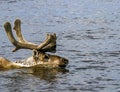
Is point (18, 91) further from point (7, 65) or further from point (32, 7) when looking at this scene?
point (32, 7)

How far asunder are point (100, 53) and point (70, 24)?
10.2 metres

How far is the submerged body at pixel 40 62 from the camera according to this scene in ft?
57.4

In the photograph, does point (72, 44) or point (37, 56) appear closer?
point (37, 56)

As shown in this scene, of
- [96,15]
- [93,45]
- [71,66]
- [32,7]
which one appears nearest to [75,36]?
[93,45]

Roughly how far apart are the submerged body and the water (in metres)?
0.26

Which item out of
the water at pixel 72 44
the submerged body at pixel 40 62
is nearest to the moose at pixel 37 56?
the submerged body at pixel 40 62

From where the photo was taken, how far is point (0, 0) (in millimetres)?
48531

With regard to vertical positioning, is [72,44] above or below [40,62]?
above

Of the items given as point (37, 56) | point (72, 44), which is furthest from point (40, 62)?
point (72, 44)

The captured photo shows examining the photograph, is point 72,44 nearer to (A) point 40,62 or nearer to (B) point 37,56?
(A) point 40,62

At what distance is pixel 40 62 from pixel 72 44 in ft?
18.7

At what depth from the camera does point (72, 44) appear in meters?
23.2

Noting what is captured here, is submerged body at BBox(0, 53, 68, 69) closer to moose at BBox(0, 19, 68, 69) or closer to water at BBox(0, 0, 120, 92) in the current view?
moose at BBox(0, 19, 68, 69)

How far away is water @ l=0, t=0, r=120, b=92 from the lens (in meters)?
15.5
